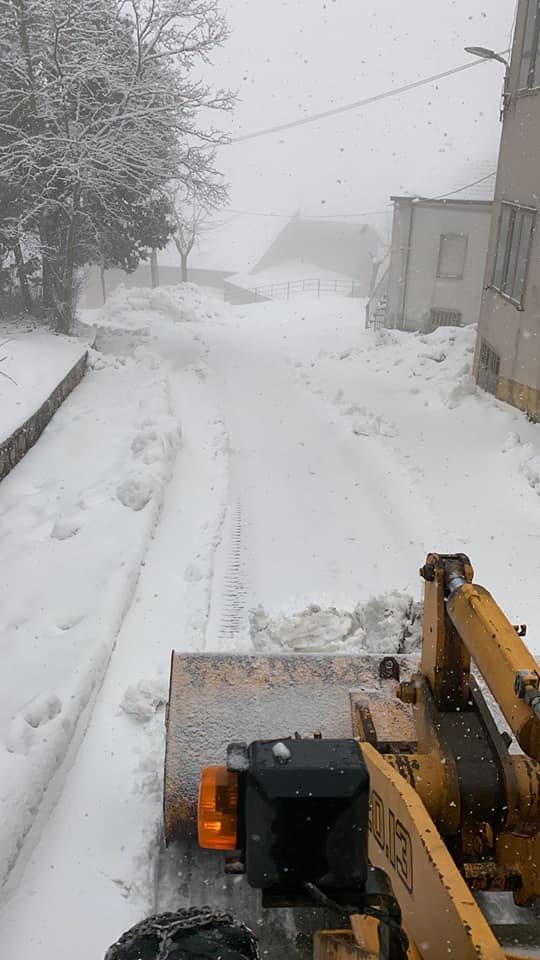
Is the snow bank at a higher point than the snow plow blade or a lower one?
lower

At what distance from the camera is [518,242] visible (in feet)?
40.9

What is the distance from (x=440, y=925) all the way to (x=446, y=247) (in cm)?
2380

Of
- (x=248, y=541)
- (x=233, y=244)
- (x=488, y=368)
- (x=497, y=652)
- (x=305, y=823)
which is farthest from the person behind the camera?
(x=233, y=244)

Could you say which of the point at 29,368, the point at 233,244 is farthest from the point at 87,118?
the point at 233,244

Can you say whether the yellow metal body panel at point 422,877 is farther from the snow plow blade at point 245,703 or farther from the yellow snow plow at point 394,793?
the snow plow blade at point 245,703

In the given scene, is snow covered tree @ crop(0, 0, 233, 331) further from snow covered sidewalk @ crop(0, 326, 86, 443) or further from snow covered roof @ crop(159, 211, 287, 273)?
snow covered roof @ crop(159, 211, 287, 273)

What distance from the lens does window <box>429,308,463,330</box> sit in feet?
77.9

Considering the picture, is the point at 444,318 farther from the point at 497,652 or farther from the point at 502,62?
the point at 497,652

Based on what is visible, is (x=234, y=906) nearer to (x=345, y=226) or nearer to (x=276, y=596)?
(x=276, y=596)

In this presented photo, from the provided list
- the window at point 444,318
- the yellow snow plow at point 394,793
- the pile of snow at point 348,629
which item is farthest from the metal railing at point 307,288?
the yellow snow plow at point 394,793

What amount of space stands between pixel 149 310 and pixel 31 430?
683 inches

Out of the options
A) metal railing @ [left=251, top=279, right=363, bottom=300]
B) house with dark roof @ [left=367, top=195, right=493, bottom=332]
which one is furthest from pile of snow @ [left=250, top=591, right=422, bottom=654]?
metal railing @ [left=251, top=279, right=363, bottom=300]

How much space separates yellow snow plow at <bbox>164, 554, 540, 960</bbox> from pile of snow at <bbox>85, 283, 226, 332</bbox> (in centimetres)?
1875

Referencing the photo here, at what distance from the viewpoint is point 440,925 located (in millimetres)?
1802
